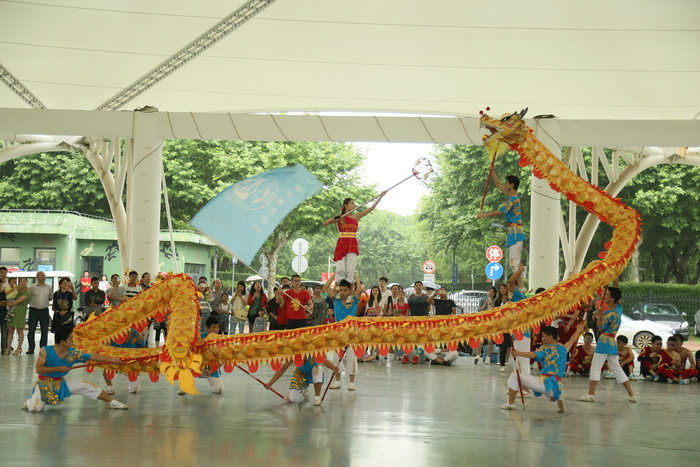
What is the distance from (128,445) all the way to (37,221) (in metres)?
27.6

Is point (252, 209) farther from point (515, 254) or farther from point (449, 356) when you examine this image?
point (449, 356)

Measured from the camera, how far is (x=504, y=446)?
609 centimetres

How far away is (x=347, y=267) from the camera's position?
8.79 metres

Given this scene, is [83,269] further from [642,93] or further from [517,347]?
[517,347]

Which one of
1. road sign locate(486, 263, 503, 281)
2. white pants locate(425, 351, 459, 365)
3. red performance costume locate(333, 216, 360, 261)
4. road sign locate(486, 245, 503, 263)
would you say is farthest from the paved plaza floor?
road sign locate(486, 245, 503, 263)

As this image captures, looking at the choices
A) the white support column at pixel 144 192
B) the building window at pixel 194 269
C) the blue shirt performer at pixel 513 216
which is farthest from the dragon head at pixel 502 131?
the building window at pixel 194 269

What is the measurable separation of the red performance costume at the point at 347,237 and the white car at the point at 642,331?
38.2 ft

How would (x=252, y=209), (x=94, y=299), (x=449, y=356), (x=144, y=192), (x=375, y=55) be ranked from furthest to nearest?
1. (x=375, y=55)
2. (x=144, y=192)
3. (x=94, y=299)
4. (x=449, y=356)
5. (x=252, y=209)

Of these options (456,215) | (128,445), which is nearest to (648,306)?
(456,215)

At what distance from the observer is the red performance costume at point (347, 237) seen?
848 centimetres

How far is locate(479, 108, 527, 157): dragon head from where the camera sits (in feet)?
22.7

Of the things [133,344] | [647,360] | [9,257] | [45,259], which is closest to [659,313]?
[647,360]

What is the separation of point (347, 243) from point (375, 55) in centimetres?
712

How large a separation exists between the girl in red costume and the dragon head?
1.91 metres
